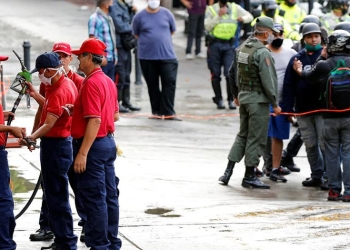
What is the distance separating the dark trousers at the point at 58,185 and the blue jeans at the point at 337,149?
12.4 ft

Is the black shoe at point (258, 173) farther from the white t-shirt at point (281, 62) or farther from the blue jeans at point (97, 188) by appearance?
the blue jeans at point (97, 188)

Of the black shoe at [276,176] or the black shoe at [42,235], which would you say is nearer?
the black shoe at [42,235]

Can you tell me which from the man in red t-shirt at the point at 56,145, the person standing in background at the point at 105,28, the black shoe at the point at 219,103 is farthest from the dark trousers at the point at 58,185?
Answer: the black shoe at the point at 219,103

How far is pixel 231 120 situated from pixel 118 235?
7467 millimetres

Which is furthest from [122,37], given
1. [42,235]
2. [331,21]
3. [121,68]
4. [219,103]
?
[42,235]

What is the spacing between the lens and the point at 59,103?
7852 millimetres

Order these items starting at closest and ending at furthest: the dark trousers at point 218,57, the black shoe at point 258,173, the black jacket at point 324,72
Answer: the black jacket at point 324,72
the black shoe at point 258,173
the dark trousers at point 218,57

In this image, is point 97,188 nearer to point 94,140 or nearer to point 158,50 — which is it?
point 94,140

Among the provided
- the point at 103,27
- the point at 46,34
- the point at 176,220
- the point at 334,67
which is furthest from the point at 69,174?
the point at 46,34

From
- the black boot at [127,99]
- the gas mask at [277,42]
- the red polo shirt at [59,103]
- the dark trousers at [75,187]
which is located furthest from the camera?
the black boot at [127,99]

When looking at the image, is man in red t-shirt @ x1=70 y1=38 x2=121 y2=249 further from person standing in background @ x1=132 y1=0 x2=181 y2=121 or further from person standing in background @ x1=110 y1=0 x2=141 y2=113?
person standing in background @ x1=110 y1=0 x2=141 y2=113

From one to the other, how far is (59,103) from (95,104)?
17.5 inches

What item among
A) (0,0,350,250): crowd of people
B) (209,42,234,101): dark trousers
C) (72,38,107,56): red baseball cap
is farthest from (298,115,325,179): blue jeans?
(209,42,234,101): dark trousers

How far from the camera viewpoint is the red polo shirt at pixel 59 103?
309 inches
